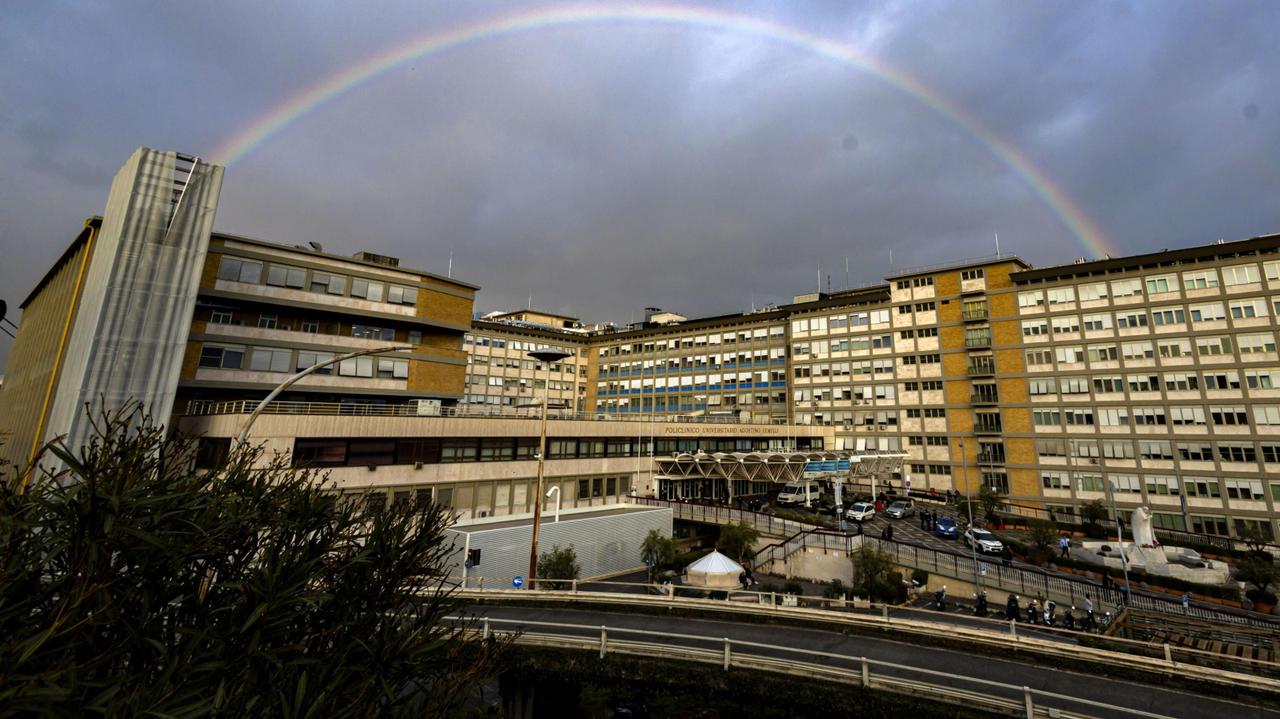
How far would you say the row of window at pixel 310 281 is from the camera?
36.0 meters

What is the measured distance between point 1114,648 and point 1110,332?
2407 inches

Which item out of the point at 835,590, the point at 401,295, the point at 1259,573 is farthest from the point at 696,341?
the point at 1259,573

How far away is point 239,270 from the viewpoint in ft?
118

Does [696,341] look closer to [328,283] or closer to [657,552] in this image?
[328,283]

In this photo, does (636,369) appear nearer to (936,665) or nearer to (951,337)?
(951,337)

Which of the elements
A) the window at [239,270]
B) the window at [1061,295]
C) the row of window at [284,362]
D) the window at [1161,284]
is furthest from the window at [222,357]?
the window at [1161,284]

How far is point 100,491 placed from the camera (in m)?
5.34

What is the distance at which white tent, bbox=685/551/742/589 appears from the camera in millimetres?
24609

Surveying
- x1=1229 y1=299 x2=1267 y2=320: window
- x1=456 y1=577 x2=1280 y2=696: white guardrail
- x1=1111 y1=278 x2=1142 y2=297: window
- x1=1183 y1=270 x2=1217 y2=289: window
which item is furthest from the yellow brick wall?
x1=1229 y1=299 x2=1267 y2=320: window

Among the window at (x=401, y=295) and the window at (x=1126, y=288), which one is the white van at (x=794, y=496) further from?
the window at (x=1126, y=288)

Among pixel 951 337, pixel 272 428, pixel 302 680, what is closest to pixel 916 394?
pixel 951 337

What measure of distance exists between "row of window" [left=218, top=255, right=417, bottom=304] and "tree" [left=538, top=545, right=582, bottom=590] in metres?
25.4

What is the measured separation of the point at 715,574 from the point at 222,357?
34987 millimetres

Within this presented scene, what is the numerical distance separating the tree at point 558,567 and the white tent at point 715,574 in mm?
5911
